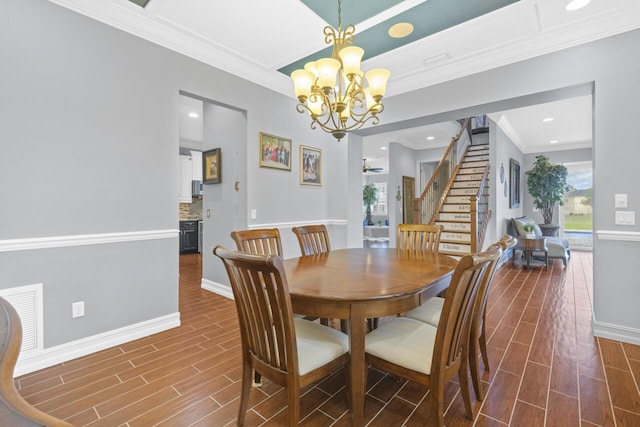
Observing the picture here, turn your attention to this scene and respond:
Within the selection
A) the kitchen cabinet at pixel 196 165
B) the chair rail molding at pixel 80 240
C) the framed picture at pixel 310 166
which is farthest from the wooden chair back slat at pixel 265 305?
the kitchen cabinet at pixel 196 165

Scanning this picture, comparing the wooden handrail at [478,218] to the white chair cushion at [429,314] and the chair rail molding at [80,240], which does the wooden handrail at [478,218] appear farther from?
the chair rail molding at [80,240]

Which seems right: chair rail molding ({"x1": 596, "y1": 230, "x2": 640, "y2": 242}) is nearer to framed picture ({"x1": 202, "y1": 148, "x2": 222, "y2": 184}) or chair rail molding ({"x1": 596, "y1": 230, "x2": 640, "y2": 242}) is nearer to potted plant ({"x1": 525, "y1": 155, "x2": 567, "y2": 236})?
framed picture ({"x1": 202, "y1": 148, "x2": 222, "y2": 184})

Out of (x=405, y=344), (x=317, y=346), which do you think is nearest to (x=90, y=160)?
(x=317, y=346)

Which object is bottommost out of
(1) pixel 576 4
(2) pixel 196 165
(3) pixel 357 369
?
(3) pixel 357 369

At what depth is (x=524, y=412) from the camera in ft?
5.36

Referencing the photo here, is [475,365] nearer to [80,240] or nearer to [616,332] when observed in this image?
[616,332]

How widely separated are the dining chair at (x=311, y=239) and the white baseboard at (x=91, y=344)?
1419 mm

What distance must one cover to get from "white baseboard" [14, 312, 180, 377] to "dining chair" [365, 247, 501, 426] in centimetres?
209

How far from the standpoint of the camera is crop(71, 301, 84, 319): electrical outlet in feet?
7.33

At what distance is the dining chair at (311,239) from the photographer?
2.71 m

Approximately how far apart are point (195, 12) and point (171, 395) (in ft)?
9.54

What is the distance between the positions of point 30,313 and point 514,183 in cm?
→ 841

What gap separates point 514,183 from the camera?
698 cm

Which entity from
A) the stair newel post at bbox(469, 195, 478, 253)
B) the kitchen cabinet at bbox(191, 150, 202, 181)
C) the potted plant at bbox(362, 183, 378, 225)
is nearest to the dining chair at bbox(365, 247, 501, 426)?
the stair newel post at bbox(469, 195, 478, 253)
